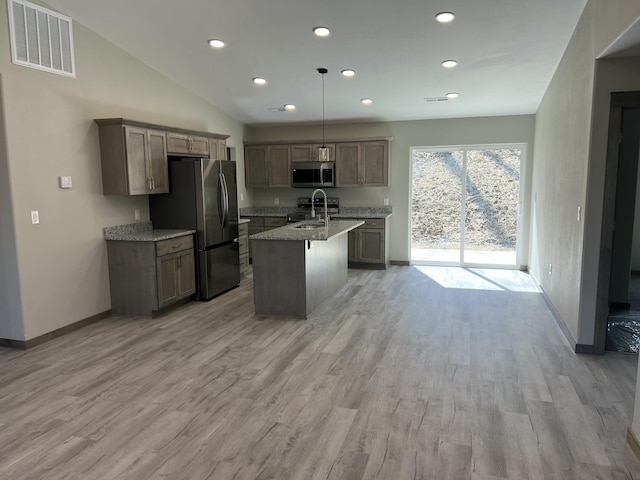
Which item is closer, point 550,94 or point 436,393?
point 436,393

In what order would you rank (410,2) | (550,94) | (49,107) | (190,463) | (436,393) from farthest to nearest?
(550,94) → (49,107) → (410,2) → (436,393) → (190,463)

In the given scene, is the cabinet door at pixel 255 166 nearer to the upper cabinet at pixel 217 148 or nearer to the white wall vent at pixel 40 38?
the upper cabinet at pixel 217 148

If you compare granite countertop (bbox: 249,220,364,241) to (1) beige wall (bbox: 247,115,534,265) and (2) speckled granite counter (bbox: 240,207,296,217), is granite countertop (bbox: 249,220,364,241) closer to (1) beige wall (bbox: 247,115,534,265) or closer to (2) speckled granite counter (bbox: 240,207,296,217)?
(1) beige wall (bbox: 247,115,534,265)

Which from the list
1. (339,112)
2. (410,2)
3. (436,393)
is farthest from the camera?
(339,112)

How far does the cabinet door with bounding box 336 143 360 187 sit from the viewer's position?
749cm

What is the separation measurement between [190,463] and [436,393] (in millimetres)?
1658

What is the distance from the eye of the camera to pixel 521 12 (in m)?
3.82

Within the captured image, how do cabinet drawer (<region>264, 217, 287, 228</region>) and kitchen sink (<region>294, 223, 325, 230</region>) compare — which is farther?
cabinet drawer (<region>264, 217, 287, 228</region>)

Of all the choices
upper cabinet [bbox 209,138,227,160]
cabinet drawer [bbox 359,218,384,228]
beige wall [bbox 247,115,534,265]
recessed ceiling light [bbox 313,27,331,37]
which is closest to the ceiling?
recessed ceiling light [bbox 313,27,331,37]

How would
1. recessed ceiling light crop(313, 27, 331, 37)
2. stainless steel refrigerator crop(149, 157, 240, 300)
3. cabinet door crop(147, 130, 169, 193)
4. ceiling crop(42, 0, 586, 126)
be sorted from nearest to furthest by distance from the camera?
ceiling crop(42, 0, 586, 126) < recessed ceiling light crop(313, 27, 331, 37) < cabinet door crop(147, 130, 169, 193) < stainless steel refrigerator crop(149, 157, 240, 300)

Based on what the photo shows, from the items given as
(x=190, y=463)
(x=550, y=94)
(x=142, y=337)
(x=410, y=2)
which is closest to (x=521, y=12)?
(x=410, y=2)

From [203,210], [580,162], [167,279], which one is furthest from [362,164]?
[580,162]

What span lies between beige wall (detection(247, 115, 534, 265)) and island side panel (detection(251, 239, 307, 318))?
3365 millimetres

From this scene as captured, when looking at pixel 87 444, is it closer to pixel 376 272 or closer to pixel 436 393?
pixel 436 393
